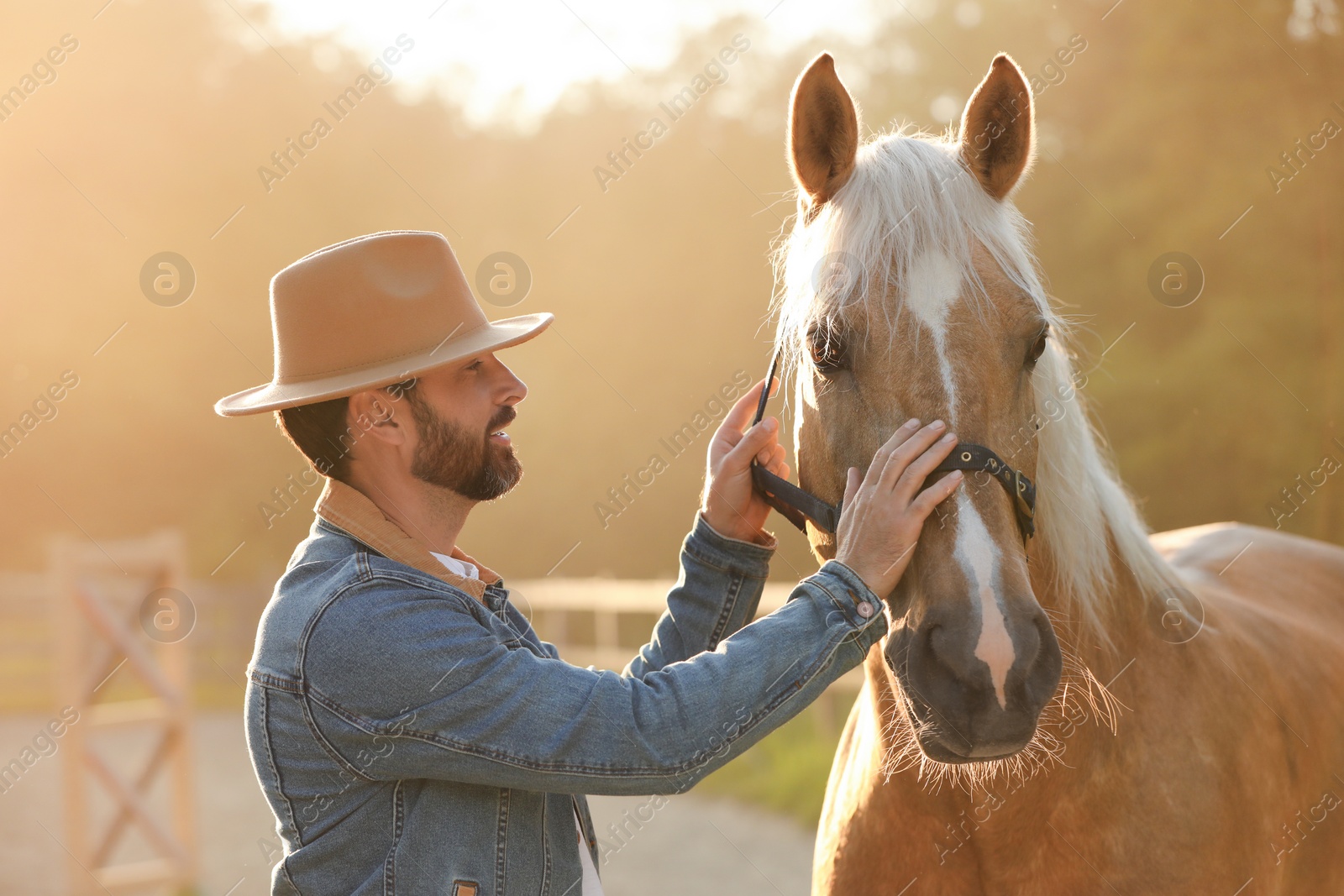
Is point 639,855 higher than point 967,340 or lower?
lower

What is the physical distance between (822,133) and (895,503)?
32.6 inches

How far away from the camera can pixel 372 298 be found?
6.10 feet

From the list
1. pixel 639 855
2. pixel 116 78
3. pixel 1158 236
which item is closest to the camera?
pixel 639 855

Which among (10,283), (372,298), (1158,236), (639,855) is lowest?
(639,855)

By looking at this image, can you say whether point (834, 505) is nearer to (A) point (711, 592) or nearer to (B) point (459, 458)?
(A) point (711, 592)

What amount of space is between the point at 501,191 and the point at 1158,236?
13968 millimetres

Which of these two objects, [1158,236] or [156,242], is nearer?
[1158,236]

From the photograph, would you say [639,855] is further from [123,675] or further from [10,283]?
[10,283]

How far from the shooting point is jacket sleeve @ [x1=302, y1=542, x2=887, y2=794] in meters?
1.55

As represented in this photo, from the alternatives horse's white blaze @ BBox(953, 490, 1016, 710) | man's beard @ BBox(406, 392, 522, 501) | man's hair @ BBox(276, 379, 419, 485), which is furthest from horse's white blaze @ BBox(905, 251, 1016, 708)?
man's hair @ BBox(276, 379, 419, 485)

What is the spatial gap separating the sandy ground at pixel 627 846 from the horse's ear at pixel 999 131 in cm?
260

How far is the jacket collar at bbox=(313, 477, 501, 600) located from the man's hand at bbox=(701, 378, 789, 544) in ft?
1.87

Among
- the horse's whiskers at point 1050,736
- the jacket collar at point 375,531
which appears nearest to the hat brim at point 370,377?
the jacket collar at point 375,531

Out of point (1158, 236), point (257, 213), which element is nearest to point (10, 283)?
point (257, 213)
